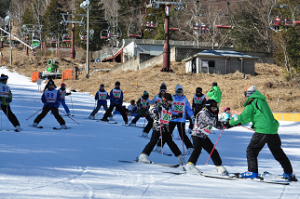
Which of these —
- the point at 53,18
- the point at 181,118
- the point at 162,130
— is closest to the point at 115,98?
the point at 181,118

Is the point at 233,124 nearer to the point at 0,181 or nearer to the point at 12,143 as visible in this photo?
the point at 0,181

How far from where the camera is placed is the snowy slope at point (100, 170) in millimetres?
4492

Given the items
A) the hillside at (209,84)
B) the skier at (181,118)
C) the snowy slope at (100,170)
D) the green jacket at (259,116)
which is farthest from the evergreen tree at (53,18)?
the green jacket at (259,116)

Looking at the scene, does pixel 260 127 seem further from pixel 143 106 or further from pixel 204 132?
pixel 143 106

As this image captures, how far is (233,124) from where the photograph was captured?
559cm

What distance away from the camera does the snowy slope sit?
14.7 ft

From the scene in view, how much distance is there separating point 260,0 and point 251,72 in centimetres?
2023

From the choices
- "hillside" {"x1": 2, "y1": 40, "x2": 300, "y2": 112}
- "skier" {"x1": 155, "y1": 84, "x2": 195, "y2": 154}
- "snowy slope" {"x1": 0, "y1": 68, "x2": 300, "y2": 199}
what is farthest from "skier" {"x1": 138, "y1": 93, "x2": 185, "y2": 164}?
"hillside" {"x1": 2, "y1": 40, "x2": 300, "y2": 112}

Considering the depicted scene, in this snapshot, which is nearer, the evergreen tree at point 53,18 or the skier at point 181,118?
the skier at point 181,118

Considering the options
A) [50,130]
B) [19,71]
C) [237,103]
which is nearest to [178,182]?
[50,130]

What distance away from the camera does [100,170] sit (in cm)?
576

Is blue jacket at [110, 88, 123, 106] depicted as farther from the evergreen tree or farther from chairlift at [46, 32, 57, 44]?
the evergreen tree

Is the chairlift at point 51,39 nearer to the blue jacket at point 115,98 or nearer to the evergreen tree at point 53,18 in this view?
the evergreen tree at point 53,18

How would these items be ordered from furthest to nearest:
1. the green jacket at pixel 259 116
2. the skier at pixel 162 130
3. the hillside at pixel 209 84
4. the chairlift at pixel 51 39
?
the chairlift at pixel 51 39
the hillside at pixel 209 84
the skier at pixel 162 130
the green jacket at pixel 259 116
